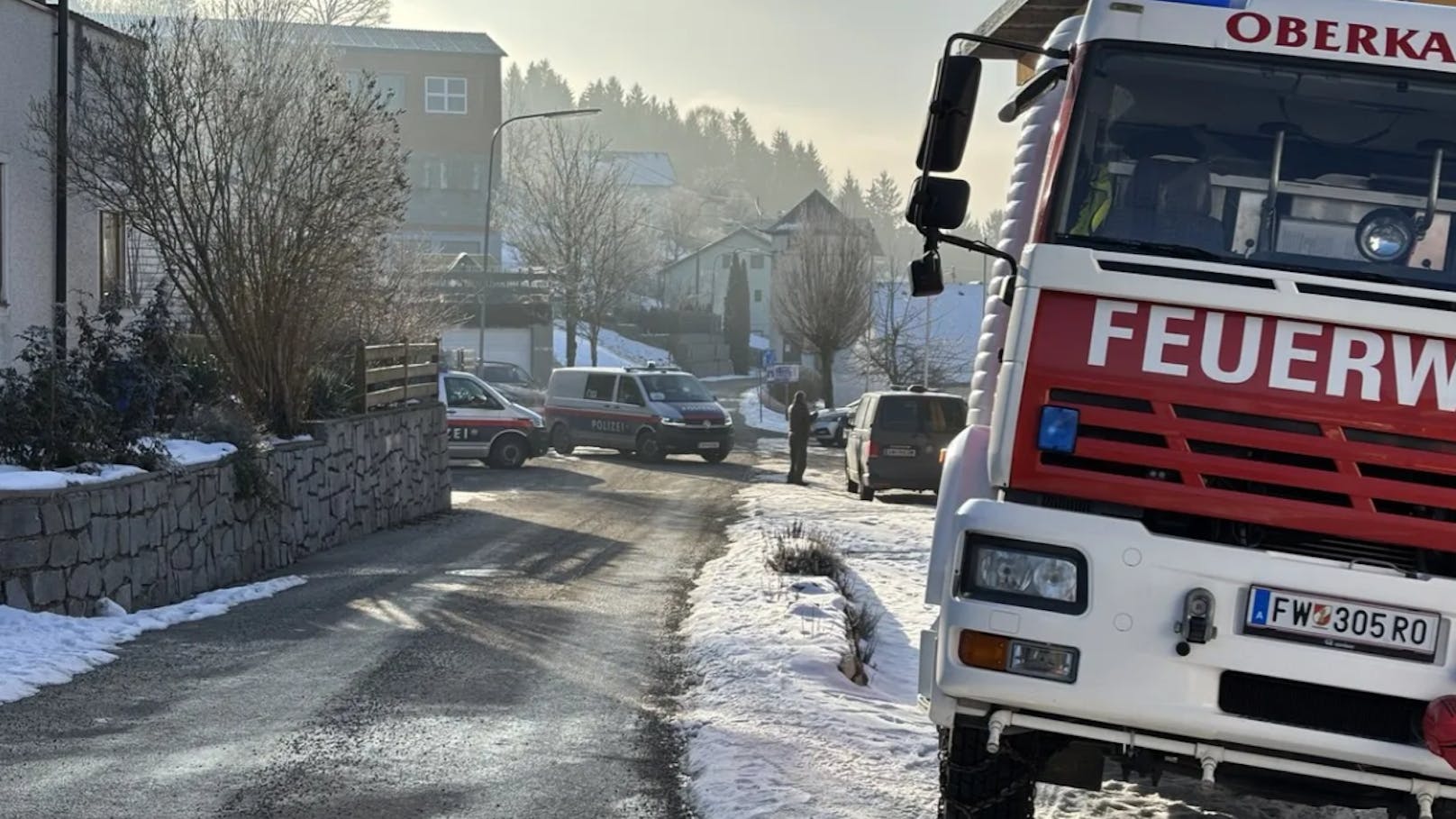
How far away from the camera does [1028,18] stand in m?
12.4

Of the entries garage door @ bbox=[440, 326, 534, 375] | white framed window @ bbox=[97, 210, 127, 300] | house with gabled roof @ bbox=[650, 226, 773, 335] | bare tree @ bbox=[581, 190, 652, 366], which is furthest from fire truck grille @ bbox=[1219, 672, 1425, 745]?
house with gabled roof @ bbox=[650, 226, 773, 335]

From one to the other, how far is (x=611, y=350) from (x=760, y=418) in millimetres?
17944

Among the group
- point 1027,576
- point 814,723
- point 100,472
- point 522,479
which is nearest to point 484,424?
point 522,479

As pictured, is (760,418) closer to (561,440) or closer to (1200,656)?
(561,440)

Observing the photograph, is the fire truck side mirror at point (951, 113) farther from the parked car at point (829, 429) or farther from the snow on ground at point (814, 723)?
the parked car at point (829, 429)

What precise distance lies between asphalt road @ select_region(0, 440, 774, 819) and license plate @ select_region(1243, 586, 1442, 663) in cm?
251

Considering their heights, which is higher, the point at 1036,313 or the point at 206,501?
the point at 1036,313

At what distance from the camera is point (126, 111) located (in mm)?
16672

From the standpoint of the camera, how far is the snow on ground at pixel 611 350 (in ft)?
228

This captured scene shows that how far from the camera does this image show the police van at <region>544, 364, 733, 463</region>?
32.5 m

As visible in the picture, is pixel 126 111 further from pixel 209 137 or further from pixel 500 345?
pixel 500 345

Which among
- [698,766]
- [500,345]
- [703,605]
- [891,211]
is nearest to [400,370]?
[703,605]

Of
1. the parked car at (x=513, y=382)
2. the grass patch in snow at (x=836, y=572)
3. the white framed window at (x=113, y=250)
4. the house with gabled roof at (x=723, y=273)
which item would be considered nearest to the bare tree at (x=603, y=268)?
the parked car at (x=513, y=382)

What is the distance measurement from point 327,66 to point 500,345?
40662 mm
